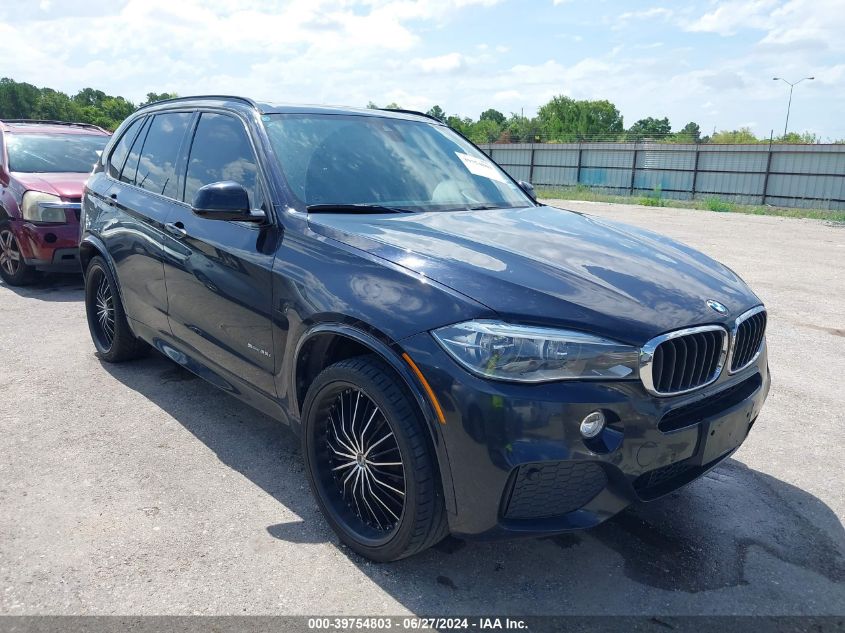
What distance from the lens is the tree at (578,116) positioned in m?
92.9

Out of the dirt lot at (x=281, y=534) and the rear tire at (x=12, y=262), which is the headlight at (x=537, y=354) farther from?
the rear tire at (x=12, y=262)

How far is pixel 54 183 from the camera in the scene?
7.52 m

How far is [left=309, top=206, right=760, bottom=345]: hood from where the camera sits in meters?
2.30

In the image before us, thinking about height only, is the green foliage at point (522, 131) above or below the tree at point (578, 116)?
below

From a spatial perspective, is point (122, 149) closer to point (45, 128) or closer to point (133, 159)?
point (133, 159)

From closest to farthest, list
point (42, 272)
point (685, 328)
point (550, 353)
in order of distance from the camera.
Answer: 1. point (550, 353)
2. point (685, 328)
3. point (42, 272)

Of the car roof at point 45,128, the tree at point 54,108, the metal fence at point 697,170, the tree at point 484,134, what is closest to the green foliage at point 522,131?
the tree at point 484,134

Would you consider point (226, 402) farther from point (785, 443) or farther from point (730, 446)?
point (785, 443)

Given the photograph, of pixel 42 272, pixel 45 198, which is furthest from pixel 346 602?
pixel 42 272

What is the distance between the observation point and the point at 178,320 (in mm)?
3814

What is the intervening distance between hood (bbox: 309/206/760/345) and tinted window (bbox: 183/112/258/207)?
2.03 feet

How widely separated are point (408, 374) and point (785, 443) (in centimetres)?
269

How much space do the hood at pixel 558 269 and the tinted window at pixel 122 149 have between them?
255 centimetres

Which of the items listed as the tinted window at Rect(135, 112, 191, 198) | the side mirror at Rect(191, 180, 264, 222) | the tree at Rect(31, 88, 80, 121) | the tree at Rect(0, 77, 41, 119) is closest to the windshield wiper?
the side mirror at Rect(191, 180, 264, 222)
